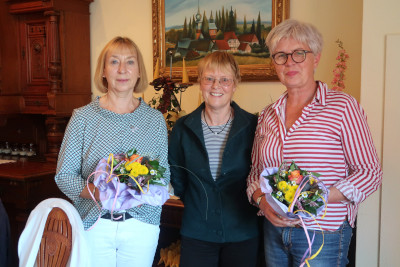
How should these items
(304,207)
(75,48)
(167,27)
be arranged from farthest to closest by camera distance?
(75,48)
(167,27)
(304,207)

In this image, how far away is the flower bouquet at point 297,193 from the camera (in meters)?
1.37

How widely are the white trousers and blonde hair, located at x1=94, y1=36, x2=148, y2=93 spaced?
0.59 m

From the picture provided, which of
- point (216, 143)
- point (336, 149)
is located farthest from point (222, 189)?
point (336, 149)

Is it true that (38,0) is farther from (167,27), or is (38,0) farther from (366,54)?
(366,54)

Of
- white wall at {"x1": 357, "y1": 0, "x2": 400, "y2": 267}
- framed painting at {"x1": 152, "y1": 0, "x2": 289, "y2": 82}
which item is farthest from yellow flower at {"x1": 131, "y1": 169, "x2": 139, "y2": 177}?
framed painting at {"x1": 152, "y1": 0, "x2": 289, "y2": 82}

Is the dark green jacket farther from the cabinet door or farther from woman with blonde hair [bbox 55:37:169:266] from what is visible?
the cabinet door

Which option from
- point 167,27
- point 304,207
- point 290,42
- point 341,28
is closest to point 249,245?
point 304,207

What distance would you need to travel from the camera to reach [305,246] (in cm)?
153

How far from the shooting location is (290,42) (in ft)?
5.32

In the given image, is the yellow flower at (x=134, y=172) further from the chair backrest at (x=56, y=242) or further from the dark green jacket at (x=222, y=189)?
the dark green jacket at (x=222, y=189)

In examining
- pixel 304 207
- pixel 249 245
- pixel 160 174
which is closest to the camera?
pixel 304 207

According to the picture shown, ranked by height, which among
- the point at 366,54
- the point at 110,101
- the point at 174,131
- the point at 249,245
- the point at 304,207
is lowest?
the point at 249,245

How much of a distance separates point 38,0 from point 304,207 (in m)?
2.85

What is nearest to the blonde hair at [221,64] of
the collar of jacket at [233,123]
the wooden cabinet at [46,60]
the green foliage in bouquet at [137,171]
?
the collar of jacket at [233,123]
